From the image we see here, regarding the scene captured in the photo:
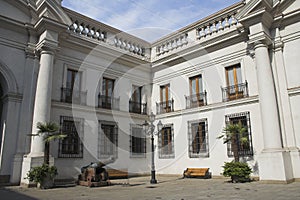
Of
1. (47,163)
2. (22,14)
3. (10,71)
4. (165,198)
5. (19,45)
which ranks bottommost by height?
(165,198)

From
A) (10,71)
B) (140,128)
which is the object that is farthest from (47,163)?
(140,128)

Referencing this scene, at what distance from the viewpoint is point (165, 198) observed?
6414 mm

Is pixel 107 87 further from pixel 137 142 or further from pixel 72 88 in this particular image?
pixel 137 142

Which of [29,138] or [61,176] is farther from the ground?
[29,138]

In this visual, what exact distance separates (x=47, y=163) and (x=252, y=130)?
333 inches

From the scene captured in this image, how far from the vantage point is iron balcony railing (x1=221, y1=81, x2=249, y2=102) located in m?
11.8

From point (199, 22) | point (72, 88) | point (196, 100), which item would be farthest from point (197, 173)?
point (199, 22)

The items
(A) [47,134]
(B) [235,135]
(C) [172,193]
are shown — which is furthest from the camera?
(B) [235,135]

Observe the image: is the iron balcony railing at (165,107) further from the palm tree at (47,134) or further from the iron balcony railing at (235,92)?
the palm tree at (47,134)

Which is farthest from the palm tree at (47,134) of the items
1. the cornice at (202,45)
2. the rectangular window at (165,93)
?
the cornice at (202,45)

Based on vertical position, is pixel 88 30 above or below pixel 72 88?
above

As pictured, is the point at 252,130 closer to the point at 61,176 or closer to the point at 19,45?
the point at 61,176

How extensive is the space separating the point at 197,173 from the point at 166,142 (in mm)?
3081

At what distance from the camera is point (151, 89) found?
16.3m
